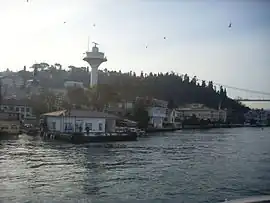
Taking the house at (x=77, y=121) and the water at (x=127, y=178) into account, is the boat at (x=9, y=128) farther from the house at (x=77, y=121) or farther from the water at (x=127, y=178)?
the water at (x=127, y=178)

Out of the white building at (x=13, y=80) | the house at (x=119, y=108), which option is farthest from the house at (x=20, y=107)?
the white building at (x=13, y=80)

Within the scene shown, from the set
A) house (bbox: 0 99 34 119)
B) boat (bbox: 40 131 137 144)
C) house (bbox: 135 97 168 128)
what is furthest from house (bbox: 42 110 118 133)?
house (bbox: 135 97 168 128)

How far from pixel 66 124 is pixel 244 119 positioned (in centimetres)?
4516

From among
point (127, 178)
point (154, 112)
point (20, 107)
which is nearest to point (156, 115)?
point (154, 112)

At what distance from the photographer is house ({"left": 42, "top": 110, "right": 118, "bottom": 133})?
17.6m

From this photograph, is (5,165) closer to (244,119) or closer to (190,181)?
(190,181)

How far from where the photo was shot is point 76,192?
5883 millimetres

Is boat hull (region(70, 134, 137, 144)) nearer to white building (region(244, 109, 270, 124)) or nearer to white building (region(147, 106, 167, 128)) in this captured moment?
white building (region(147, 106, 167, 128))

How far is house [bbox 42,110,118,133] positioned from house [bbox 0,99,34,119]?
24.7 feet

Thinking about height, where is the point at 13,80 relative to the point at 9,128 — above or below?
above

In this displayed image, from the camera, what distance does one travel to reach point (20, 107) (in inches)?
1008

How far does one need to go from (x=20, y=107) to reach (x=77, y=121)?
9.43 m

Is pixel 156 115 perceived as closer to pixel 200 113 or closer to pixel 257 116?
pixel 200 113

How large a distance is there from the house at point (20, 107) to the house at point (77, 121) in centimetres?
752
